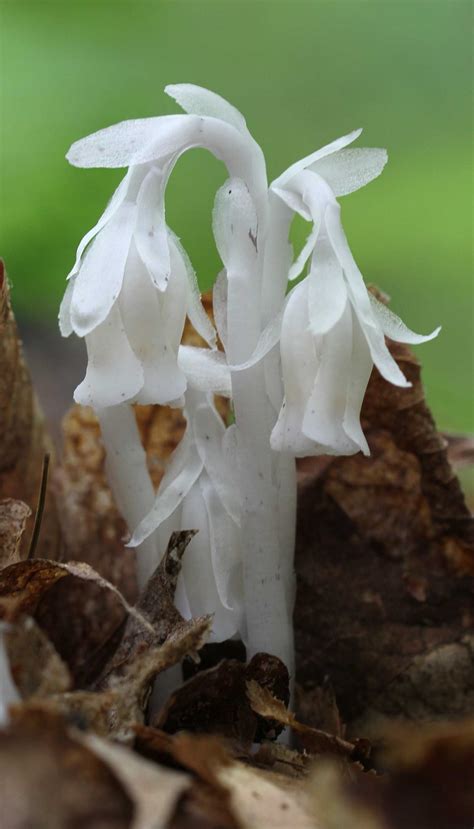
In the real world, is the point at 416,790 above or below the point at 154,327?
below

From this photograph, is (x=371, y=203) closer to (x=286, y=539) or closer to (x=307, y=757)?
(x=286, y=539)

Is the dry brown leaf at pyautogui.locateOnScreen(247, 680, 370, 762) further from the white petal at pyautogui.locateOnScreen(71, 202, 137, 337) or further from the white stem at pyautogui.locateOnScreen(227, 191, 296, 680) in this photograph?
the white petal at pyautogui.locateOnScreen(71, 202, 137, 337)

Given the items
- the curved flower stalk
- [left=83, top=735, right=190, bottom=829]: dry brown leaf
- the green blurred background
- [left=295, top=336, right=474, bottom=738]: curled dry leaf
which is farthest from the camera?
the green blurred background

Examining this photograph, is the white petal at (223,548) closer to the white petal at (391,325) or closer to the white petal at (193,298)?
the white petal at (193,298)

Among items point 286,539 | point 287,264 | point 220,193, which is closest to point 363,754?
point 286,539

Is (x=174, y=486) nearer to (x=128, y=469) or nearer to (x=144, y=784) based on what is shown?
(x=128, y=469)

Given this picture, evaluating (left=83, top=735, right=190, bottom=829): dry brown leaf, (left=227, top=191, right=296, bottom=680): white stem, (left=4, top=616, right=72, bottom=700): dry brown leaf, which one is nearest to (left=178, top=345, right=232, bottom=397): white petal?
(left=227, top=191, right=296, bottom=680): white stem

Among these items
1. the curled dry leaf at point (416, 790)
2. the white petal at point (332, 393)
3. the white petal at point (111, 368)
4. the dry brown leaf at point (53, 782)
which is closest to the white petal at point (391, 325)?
the white petal at point (332, 393)

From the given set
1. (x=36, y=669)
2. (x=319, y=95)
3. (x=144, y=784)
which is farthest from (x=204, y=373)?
(x=319, y=95)
